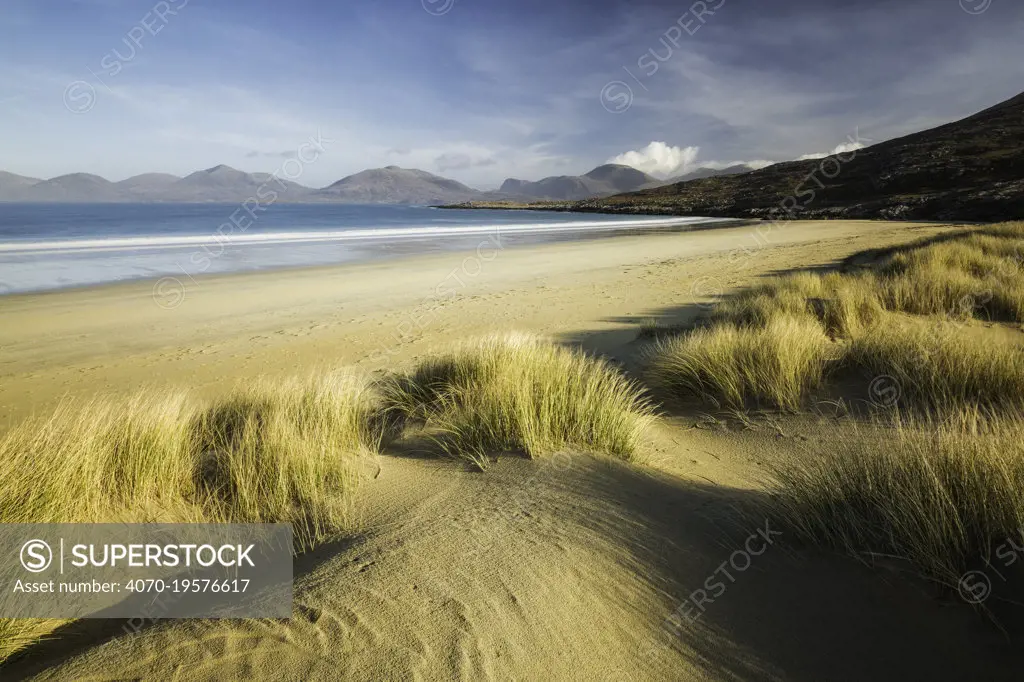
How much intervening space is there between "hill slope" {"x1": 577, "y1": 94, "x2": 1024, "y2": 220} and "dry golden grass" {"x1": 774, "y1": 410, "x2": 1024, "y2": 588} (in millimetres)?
37075

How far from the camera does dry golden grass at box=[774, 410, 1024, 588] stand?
231cm

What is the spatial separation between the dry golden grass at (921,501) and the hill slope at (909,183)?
37075 mm

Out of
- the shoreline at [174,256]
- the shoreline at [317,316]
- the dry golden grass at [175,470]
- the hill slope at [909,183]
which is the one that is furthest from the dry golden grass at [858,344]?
the hill slope at [909,183]

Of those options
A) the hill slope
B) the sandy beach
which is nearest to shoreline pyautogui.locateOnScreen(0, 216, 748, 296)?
the sandy beach

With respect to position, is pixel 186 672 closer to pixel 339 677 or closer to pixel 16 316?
pixel 339 677

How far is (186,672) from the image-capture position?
198cm

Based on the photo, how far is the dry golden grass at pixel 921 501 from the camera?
90.8 inches

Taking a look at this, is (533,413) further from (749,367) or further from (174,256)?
(174,256)

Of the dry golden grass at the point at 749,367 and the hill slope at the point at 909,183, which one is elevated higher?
the hill slope at the point at 909,183

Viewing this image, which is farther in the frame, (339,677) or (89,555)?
(89,555)

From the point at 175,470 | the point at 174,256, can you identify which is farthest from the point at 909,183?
the point at 175,470

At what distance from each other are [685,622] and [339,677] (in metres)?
1.56

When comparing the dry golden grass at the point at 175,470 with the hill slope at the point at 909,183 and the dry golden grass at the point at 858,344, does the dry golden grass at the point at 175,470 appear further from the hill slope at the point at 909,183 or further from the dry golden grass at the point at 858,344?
the hill slope at the point at 909,183

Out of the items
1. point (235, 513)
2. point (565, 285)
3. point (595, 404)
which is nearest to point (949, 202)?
point (565, 285)
